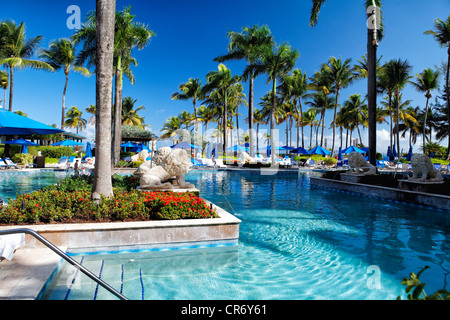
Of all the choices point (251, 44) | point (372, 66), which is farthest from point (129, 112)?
point (372, 66)

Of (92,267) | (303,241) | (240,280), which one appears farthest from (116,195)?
(303,241)

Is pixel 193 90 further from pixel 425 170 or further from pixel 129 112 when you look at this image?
pixel 425 170

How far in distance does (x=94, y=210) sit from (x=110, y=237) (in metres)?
0.87

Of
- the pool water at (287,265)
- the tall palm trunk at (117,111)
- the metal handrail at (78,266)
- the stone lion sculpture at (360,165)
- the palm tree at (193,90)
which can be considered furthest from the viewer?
the palm tree at (193,90)

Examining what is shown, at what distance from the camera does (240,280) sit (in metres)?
4.01

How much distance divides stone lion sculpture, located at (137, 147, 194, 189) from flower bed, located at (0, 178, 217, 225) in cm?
204

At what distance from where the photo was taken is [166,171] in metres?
8.45

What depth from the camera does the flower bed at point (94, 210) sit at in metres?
5.04

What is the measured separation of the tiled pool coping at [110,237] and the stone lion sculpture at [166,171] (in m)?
3.10

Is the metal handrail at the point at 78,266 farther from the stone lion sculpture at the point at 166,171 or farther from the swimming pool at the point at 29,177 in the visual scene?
the swimming pool at the point at 29,177

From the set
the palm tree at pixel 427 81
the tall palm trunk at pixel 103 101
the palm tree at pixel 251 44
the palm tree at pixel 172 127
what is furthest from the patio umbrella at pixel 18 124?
the palm tree at pixel 172 127

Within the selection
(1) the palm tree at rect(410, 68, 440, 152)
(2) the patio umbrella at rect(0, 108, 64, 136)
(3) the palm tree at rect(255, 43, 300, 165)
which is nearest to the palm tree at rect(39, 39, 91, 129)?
(3) the palm tree at rect(255, 43, 300, 165)

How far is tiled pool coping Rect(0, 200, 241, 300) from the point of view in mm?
3813

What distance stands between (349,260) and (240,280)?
2.07m
